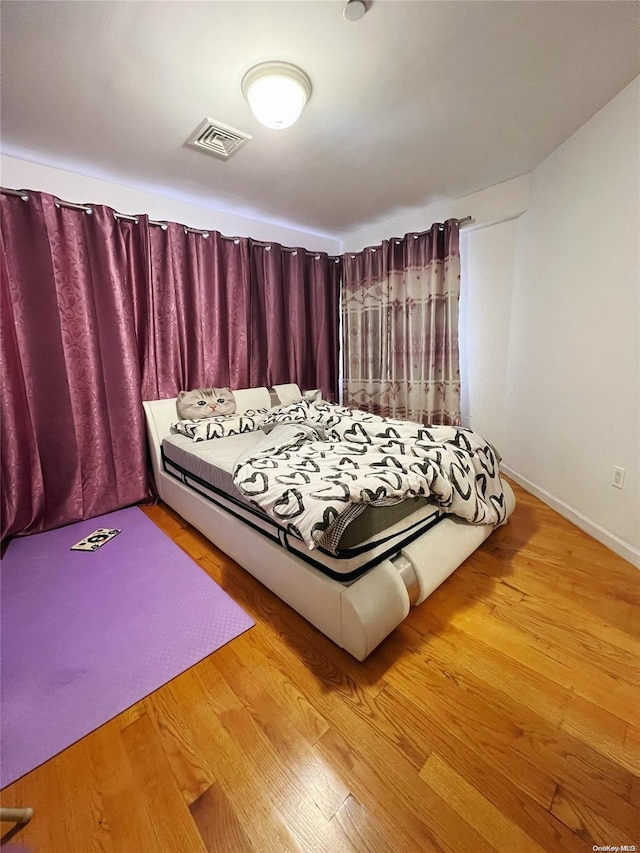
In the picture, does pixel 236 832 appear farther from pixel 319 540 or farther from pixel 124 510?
pixel 124 510

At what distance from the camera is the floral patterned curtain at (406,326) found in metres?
3.13

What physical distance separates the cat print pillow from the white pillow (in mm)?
62

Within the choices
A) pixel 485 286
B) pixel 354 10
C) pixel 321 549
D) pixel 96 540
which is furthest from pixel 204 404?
pixel 485 286

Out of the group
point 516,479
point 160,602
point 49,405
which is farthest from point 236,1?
point 516,479

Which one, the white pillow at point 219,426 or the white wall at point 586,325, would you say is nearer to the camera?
the white wall at point 586,325

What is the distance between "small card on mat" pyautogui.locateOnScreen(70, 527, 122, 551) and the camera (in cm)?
212

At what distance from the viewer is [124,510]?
2.64 metres

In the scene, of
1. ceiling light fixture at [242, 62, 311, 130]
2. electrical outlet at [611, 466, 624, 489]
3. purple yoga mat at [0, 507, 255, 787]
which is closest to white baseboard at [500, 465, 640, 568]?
electrical outlet at [611, 466, 624, 489]

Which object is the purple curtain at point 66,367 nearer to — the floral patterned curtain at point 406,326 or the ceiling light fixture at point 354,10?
the ceiling light fixture at point 354,10

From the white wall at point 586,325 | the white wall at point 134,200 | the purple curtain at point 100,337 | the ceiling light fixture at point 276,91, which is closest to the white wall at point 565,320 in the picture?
the white wall at point 586,325

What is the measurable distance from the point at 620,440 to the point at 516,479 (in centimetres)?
114

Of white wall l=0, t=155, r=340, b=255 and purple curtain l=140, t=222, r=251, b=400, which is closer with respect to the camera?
white wall l=0, t=155, r=340, b=255

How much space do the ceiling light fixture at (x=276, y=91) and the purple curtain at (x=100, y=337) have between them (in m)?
1.43

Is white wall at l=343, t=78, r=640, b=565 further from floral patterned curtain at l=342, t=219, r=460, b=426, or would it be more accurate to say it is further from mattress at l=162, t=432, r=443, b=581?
mattress at l=162, t=432, r=443, b=581
